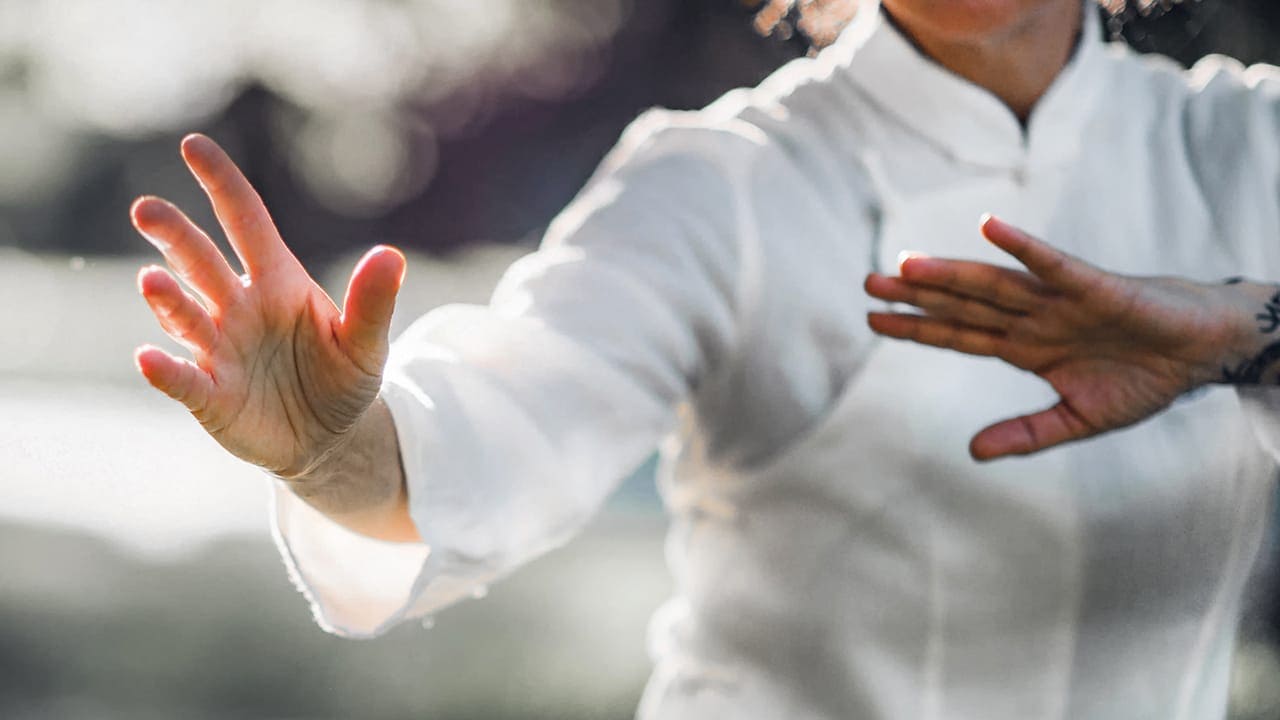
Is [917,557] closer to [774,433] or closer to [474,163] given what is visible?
[774,433]

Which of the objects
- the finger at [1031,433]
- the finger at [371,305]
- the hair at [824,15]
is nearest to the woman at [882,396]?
the finger at [1031,433]

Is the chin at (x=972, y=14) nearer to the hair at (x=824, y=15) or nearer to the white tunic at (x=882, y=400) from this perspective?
the white tunic at (x=882, y=400)

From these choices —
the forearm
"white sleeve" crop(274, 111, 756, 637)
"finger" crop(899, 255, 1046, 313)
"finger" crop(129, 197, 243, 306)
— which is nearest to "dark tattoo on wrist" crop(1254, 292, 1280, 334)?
"finger" crop(899, 255, 1046, 313)

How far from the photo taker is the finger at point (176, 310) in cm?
84

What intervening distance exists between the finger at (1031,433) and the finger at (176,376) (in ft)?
2.28

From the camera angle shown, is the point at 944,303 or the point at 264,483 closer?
the point at 944,303

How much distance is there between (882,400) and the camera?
4.21ft

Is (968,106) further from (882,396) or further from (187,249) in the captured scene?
(187,249)

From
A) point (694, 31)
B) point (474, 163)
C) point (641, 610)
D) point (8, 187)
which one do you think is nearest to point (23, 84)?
point (8, 187)

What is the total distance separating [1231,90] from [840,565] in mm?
704

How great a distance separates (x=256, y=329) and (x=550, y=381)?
0.31 meters

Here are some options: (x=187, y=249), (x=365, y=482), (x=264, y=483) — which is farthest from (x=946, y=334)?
(x=264, y=483)

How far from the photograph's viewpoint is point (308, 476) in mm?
1012

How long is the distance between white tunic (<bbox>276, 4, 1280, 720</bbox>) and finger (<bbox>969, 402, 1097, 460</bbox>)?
104 mm
